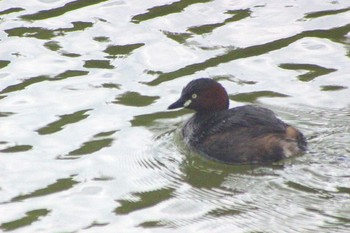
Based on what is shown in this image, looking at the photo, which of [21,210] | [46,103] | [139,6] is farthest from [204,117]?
[139,6]

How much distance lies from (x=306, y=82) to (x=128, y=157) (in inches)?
91.1

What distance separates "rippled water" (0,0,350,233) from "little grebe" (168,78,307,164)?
0.13 meters

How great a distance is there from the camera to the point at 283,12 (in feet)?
40.6

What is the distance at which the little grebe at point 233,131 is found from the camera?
9.08 m

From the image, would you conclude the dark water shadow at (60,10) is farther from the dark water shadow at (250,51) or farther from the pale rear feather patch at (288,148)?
the pale rear feather patch at (288,148)

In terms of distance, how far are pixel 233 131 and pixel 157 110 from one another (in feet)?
3.77

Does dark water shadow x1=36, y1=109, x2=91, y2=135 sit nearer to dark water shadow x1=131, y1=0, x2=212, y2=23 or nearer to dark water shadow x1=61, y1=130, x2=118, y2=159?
dark water shadow x1=61, y1=130, x2=118, y2=159

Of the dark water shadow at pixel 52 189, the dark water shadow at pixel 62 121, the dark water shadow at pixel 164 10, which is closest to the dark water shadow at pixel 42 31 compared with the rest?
the dark water shadow at pixel 164 10

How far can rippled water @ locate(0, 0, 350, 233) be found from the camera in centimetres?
807

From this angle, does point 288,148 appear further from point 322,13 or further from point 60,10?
point 60,10

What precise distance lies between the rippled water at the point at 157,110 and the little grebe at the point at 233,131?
0.13 m

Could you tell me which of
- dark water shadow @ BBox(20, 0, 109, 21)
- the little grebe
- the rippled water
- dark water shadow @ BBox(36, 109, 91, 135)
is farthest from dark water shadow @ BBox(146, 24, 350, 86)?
dark water shadow @ BBox(20, 0, 109, 21)

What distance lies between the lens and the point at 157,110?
10.2 metres

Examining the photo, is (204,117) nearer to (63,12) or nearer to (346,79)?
(346,79)
